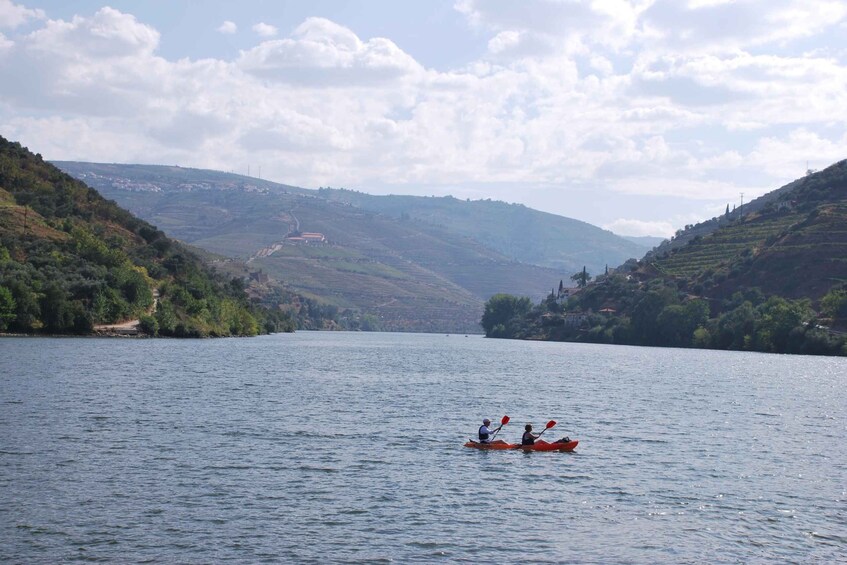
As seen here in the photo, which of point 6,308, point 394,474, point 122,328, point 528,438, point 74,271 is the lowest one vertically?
point 394,474

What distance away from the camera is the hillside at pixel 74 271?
137 meters

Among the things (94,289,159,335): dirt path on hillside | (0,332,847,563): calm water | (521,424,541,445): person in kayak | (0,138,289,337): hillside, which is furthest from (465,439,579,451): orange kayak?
(94,289,159,335): dirt path on hillside

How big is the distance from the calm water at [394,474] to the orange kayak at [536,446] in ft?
3.12

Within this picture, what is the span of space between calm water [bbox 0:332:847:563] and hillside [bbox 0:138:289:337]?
168 feet

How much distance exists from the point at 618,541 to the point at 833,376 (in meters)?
93.6

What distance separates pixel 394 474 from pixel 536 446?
471 inches

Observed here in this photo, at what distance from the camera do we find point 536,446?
178 ft

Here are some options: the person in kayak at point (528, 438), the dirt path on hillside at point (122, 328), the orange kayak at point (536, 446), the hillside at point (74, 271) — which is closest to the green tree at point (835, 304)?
the hillside at point (74, 271)

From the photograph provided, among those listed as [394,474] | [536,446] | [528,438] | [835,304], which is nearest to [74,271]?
[528,438]

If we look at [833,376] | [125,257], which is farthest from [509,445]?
[125,257]

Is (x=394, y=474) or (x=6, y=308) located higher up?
(x=6, y=308)

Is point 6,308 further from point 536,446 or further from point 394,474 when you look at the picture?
point 394,474

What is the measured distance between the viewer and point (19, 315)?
13288 centimetres

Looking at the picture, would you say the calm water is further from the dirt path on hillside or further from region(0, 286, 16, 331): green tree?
→ the dirt path on hillside
